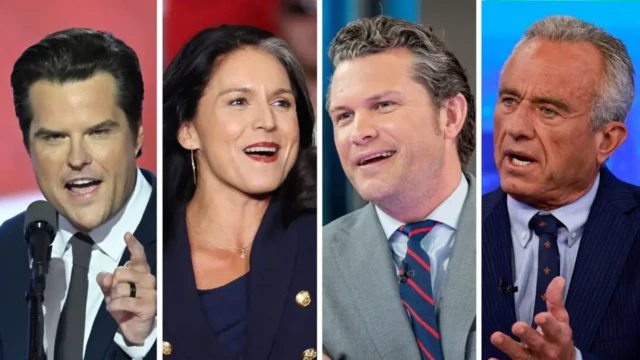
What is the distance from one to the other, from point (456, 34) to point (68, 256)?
5.91ft

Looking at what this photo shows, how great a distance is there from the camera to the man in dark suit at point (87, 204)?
341 cm

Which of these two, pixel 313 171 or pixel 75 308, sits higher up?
pixel 313 171

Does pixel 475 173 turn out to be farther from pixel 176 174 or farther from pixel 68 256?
pixel 68 256

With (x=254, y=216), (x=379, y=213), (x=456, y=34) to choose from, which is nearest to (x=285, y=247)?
(x=254, y=216)

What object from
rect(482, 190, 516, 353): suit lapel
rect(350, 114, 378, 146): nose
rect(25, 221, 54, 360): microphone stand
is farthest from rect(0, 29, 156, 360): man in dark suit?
rect(482, 190, 516, 353): suit lapel

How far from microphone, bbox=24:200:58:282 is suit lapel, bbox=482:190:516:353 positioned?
1672mm

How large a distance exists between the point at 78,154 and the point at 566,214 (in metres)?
1.95

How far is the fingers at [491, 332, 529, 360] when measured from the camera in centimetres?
324

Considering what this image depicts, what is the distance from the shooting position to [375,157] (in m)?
3.45

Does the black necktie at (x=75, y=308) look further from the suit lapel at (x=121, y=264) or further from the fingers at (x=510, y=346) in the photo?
the fingers at (x=510, y=346)

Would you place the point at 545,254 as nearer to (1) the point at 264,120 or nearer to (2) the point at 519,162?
(2) the point at 519,162

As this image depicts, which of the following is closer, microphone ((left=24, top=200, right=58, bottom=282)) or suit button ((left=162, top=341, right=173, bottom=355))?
microphone ((left=24, top=200, right=58, bottom=282))

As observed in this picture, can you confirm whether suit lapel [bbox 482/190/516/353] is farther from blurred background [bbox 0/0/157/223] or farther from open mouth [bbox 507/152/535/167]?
blurred background [bbox 0/0/157/223]

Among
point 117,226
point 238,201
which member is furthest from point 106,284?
point 238,201
